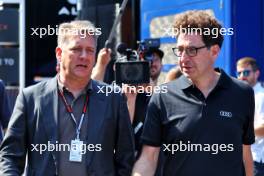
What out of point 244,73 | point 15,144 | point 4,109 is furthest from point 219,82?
point 4,109

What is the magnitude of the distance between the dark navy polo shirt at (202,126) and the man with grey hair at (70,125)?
0.77ft

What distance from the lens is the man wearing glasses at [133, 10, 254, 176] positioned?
161 inches

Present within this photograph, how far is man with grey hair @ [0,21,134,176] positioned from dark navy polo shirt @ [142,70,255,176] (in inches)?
9.3

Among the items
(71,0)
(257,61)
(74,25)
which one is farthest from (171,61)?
(71,0)

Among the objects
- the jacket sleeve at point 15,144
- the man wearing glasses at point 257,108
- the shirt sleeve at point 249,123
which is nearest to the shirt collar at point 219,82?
the shirt sleeve at point 249,123

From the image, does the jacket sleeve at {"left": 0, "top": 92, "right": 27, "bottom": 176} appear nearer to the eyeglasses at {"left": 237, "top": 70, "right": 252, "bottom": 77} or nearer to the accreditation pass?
the accreditation pass

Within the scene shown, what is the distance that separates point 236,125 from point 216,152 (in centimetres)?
22

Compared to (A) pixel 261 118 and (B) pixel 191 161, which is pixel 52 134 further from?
(A) pixel 261 118

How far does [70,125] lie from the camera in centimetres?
413

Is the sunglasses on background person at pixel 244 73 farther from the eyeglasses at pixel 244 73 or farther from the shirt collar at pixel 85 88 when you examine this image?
the shirt collar at pixel 85 88

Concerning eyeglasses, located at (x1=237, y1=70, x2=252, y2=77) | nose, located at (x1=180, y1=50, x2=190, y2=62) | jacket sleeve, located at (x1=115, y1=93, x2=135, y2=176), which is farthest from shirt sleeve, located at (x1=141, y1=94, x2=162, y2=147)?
eyeglasses, located at (x1=237, y1=70, x2=252, y2=77)

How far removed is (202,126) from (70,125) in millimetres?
778

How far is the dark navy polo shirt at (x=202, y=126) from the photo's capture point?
161 inches

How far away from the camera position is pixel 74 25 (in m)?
4.27
